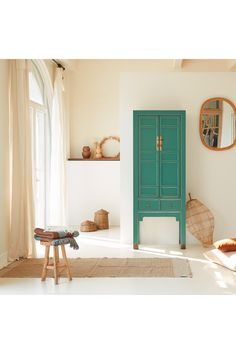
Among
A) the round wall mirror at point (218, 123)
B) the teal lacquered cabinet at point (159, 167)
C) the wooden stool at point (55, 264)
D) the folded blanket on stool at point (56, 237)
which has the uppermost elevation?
the round wall mirror at point (218, 123)

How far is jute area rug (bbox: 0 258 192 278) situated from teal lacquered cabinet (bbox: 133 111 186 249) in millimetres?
867

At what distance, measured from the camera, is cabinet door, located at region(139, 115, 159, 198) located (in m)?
6.00

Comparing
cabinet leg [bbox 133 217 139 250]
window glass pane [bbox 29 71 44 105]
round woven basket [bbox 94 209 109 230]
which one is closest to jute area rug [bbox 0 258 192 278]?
cabinet leg [bbox 133 217 139 250]

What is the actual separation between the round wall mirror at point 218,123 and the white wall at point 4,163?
2735mm

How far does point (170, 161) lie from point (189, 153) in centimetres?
54

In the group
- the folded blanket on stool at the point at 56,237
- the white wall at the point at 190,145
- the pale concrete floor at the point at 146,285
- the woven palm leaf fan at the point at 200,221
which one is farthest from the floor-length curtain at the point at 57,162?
the folded blanket on stool at the point at 56,237

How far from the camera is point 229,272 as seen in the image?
15.5 feet

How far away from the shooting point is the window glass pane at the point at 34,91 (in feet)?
22.8

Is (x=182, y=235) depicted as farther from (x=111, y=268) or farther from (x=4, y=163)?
(x=4, y=163)

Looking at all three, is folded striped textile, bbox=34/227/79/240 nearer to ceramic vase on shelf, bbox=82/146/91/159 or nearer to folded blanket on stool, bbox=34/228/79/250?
folded blanket on stool, bbox=34/228/79/250

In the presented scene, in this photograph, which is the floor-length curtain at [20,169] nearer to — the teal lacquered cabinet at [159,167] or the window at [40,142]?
the teal lacquered cabinet at [159,167]
